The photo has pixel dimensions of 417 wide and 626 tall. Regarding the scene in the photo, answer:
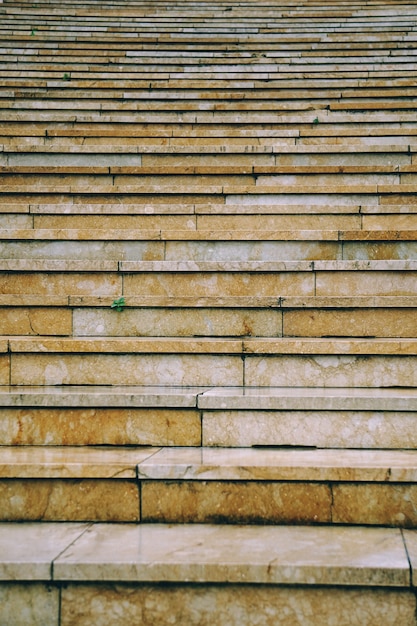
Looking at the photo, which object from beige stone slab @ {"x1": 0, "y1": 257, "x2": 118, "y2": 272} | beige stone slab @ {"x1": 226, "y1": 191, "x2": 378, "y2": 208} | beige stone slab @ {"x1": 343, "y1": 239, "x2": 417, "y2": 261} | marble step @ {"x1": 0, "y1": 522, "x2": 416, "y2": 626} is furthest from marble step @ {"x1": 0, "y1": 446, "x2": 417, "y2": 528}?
beige stone slab @ {"x1": 226, "y1": 191, "x2": 378, "y2": 208}

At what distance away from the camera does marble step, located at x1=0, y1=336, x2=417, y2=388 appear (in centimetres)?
322

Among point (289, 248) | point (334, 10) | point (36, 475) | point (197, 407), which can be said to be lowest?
point (36, 475)

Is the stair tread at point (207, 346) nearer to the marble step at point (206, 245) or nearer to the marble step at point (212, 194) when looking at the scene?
the marble step at point (206, 245)

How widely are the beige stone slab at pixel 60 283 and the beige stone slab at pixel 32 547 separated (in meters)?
1.98

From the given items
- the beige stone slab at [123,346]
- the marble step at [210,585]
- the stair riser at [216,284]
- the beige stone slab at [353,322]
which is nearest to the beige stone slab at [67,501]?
the marble step at [210,585]

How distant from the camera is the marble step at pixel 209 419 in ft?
9.06

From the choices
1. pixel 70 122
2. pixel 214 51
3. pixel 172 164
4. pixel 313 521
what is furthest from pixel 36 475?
pixel 214 51

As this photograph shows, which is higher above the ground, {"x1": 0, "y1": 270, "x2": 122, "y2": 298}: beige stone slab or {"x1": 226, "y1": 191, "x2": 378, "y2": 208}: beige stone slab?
{"x1": 226, "y1": 191, "x2": 378, "y2": 208}: beige stone slab

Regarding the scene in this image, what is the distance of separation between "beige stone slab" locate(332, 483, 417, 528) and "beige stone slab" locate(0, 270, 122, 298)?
2.30 m

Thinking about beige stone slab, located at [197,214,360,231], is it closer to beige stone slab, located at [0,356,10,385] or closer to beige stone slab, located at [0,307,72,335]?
beige stone slab, located at [0,307,72,335]

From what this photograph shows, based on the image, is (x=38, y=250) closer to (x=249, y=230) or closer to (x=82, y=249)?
(x=82, y=249)

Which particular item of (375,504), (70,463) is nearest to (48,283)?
(70,463)

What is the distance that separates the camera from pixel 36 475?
8.10 ft

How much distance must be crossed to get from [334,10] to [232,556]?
34.1ft
